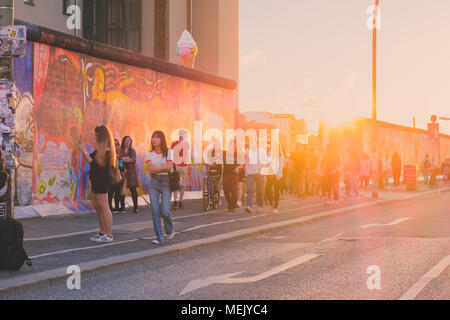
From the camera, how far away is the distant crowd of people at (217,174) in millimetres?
10117

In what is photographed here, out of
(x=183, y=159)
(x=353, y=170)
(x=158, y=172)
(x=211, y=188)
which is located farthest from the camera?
(x=353, y=170)

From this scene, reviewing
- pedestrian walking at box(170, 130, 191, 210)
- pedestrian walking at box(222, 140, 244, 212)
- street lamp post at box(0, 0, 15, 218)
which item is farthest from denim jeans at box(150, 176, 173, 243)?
pedestrian walking at box(170, 130, 191, 210)

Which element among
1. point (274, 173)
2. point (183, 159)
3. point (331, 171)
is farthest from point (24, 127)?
point (331, 171)

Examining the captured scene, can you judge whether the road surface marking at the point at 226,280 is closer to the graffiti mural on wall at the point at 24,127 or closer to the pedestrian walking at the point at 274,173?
the graffiti mural on wall at the point at 24,127

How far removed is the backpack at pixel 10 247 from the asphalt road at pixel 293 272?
73 centimetres

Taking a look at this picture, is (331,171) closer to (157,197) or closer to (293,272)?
(157,197)

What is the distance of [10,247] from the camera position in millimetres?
7605

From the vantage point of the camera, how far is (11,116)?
820 centimetres

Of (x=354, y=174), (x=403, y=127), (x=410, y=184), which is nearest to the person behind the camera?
(x=354, y=174)

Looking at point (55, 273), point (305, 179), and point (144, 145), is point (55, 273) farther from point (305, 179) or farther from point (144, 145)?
point (305, 179)

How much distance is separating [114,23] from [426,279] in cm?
2640

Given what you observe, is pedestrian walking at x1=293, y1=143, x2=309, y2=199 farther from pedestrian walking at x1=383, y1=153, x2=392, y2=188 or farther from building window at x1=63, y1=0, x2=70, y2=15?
building window at x1=63, y1=0, x2=70, y2=15
